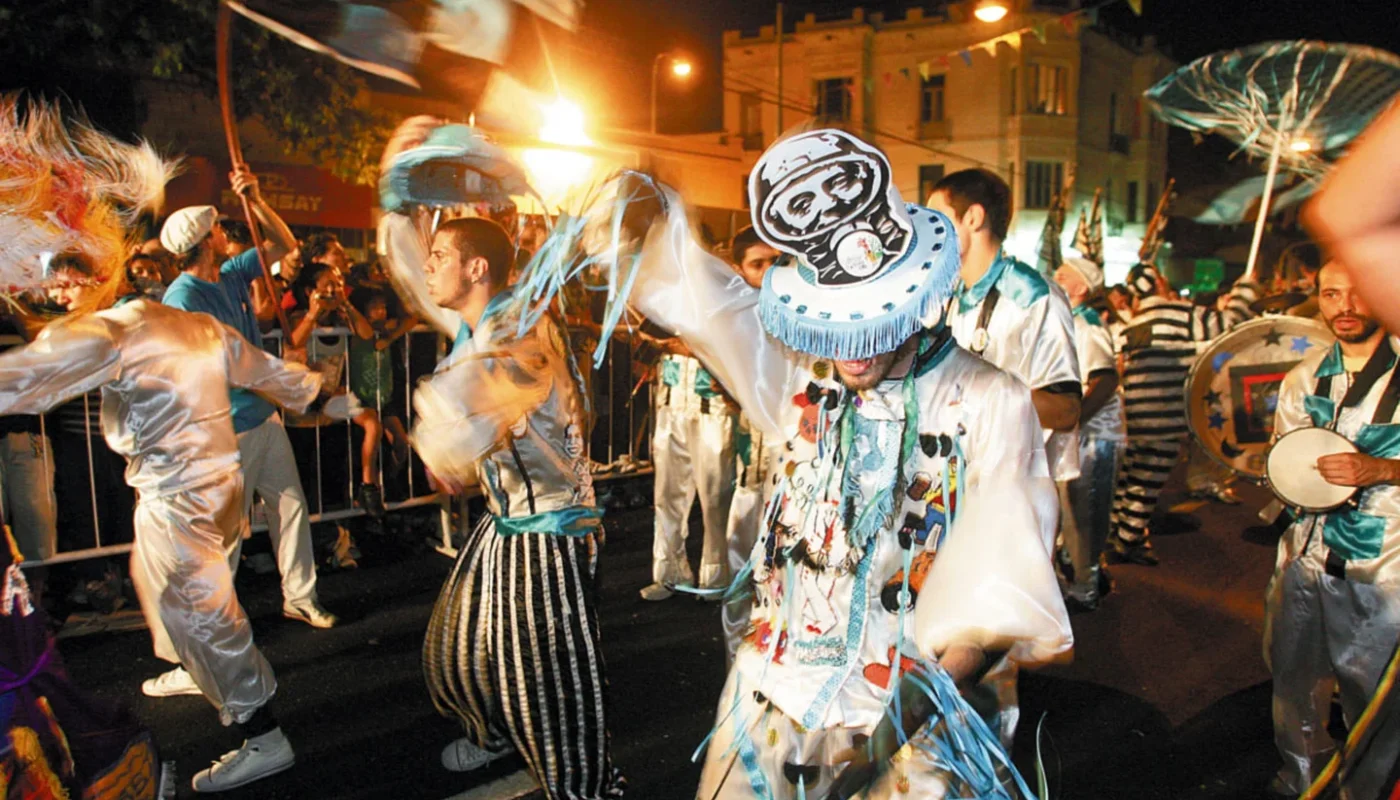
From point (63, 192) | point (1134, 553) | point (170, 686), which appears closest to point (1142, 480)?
point (1134, 553)

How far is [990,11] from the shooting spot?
8398mm

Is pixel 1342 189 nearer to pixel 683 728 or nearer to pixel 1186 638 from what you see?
pixel 683 728

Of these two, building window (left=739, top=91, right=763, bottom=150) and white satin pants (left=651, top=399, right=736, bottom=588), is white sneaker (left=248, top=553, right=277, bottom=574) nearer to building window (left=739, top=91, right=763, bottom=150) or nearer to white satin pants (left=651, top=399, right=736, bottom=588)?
white satin pants (left=651, top=399, right=736, bottom=588)

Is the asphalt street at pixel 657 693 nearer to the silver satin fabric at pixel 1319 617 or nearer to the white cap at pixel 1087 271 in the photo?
the silver satin fabric at pixel 1319 617

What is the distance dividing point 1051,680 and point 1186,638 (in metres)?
1.16

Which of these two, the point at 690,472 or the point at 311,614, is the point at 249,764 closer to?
the point at 311,614

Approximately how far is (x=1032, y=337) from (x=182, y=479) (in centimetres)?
356

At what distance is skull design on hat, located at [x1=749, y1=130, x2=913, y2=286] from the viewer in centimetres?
212

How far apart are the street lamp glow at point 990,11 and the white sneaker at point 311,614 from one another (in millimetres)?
7090

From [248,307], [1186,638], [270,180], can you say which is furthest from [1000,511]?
[270,180]

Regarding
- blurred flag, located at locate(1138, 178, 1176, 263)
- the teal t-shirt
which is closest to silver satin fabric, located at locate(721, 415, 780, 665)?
the teal t-shirt

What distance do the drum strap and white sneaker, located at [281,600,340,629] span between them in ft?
16.9

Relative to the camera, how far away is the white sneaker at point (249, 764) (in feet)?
12.1

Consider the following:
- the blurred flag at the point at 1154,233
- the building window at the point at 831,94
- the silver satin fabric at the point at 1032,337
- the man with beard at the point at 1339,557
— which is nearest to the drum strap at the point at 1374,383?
the man with beard at the point at 1339,557
